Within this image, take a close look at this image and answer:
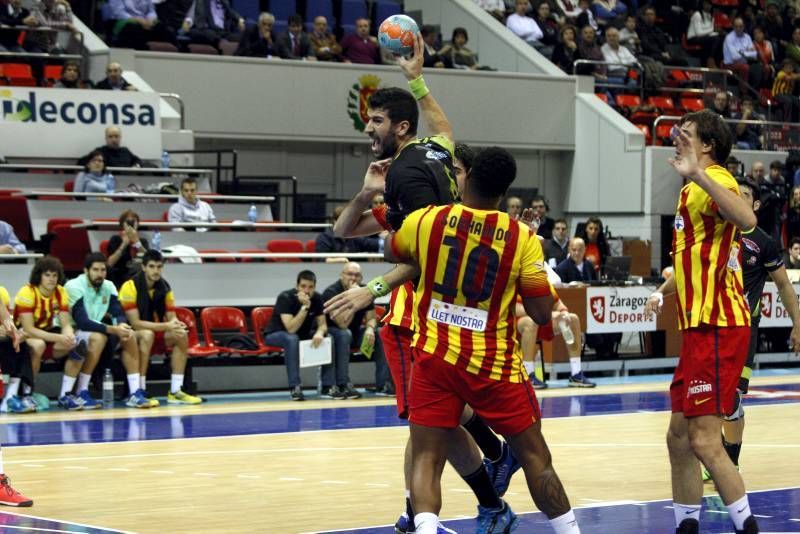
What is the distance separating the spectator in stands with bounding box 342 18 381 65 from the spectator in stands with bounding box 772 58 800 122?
803cm

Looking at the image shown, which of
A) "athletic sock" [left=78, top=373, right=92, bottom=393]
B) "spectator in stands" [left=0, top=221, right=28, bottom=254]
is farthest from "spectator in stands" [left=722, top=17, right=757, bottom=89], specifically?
"athletic sock" [left=78, top=373, right=92, bottom=393]

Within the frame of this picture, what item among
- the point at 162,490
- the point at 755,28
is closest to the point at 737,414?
the point at 162,490

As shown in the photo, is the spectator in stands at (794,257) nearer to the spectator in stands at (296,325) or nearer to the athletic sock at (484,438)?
the spectator in stands at (296,325)

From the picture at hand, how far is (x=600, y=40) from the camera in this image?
2639 cm

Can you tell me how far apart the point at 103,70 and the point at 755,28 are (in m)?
13.8

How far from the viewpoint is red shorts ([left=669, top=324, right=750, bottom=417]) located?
21.2ft

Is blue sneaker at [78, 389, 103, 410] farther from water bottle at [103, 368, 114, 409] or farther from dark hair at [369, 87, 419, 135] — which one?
dark hair at [369, 87, 419, 135]

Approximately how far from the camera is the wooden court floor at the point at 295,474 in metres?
8.05

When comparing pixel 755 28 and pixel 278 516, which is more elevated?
pixel 755 28

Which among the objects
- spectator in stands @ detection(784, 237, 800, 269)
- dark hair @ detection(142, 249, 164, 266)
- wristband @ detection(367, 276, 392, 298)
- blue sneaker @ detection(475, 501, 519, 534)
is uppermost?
wristband @ detection(367, 276, 392, 298)

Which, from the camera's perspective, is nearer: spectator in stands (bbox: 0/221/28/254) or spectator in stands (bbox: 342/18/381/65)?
spectator in stands (bbox: 0/221/28/254)

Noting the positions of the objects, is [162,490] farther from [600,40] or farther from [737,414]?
[600,40]

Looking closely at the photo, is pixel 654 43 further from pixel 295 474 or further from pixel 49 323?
pixel 295 474

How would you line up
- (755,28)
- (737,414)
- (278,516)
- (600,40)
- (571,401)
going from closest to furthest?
1. (278,516)
2. (737,414)
3. (571,401)
4. (600,40)
5. (755,28)
